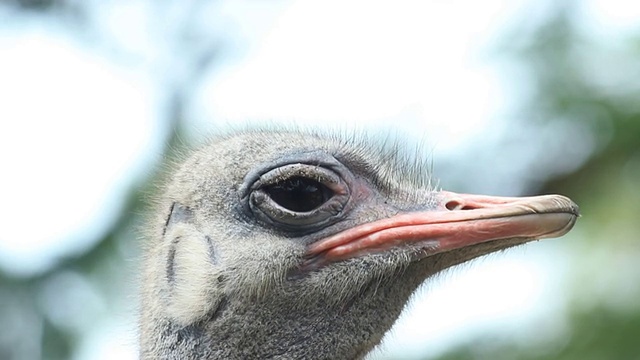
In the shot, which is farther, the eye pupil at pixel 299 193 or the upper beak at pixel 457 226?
the eye pupil at pixel 299 193

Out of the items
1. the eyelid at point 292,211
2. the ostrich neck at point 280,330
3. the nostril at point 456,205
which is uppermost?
the nostril at point 456,205

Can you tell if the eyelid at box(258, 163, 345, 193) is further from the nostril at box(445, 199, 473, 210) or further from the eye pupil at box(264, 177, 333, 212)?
the nostril at box(445, 199, 473, 210)

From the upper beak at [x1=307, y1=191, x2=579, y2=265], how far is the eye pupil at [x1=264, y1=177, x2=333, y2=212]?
0.13 m

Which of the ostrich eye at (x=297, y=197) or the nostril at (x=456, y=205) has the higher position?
the nostril at (x=456, y=205)

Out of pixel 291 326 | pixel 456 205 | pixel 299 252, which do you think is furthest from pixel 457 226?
pixel 291 326

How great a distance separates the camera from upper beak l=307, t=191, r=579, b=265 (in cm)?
282

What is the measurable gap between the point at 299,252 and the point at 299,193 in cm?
20

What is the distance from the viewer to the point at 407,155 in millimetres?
3564

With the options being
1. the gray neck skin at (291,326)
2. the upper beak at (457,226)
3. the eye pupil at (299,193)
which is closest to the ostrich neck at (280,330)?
the gray neck skin at (291,326)

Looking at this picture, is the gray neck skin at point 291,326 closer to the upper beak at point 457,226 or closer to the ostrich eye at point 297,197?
the upper beak at point 457,226

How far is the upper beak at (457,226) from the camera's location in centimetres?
282

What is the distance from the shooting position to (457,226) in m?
2.90

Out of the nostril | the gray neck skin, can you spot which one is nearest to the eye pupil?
the gray neck skin

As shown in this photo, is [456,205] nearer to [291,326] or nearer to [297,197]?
[297,197]
